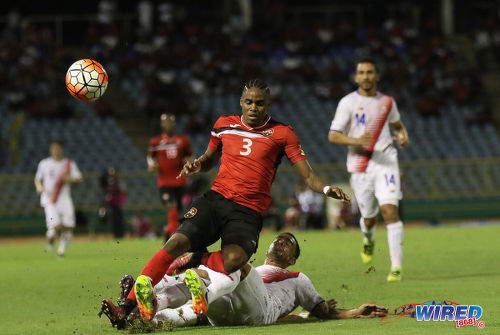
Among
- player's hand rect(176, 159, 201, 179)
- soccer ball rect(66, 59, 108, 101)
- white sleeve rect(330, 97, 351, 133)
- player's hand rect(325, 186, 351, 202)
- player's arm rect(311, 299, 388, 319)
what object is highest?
soccer ball rect(66, 59, 108, 101)

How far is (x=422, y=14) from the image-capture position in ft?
117

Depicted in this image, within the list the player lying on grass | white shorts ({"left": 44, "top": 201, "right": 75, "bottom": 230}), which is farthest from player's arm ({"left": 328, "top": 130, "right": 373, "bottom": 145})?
white shorts ({"left": 44, "top": 201, "right": 75, "bottom": 230})

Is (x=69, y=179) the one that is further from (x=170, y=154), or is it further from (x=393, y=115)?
(x=393, y=115)

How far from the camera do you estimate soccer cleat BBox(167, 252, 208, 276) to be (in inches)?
308

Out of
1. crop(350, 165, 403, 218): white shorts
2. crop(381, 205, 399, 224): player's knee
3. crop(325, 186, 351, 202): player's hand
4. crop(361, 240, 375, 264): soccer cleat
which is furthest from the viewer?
crop(361, 240, 375, 264): soccer cleat

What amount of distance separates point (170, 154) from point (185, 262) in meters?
10.6

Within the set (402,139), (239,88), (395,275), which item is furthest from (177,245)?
(239,88)

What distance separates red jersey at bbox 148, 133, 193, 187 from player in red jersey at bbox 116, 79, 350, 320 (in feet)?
33.1

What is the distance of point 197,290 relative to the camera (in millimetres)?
6750

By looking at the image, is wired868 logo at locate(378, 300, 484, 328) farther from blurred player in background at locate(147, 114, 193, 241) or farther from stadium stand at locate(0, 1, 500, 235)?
stadium stand at locate(0, 1, 500, 235)

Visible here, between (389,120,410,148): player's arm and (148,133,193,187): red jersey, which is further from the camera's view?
(148,133,193,187): red jersey

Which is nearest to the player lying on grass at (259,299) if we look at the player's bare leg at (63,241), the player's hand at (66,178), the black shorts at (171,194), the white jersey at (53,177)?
the player's bare leg at (63,241)

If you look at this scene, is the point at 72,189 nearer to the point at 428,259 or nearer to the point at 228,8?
the point at 228,8

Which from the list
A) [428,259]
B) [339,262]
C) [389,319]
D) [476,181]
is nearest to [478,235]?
[428,259]
